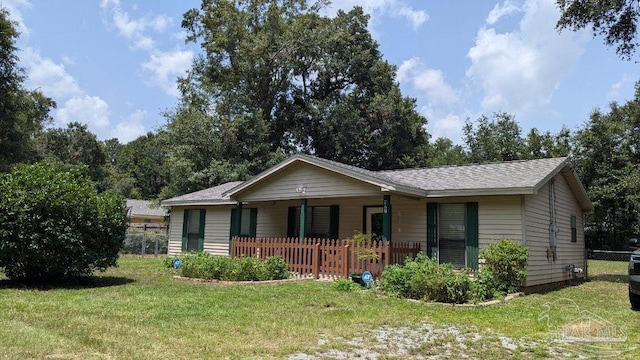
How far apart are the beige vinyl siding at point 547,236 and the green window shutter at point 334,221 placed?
6090mm

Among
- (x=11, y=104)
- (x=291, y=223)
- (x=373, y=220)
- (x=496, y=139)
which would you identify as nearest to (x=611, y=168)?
(x=496, y=139)

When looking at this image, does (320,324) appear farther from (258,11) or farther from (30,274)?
(258,11)

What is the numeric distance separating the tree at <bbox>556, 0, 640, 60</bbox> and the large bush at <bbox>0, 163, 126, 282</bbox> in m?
15.3

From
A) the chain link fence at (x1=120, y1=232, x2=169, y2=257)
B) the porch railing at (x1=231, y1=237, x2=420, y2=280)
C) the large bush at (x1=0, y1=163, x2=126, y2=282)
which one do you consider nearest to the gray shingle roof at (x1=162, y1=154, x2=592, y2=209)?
the porch railing at (x1=231, y1=237, x2=420, y2=280)

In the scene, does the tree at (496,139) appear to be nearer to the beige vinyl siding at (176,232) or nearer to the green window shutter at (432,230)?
the green window shutter at (432,230)

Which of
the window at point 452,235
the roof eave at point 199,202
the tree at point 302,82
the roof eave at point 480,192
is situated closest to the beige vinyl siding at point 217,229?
the roof eave at point 199,202

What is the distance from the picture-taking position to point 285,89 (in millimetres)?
33156

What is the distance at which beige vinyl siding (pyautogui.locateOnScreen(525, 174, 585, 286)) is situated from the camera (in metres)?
11.1

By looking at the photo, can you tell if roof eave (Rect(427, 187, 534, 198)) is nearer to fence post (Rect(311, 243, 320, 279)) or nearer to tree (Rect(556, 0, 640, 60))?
fence post (Rect(311, 243, 320, 279))

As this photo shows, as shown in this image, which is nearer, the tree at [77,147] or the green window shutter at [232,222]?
the green window shutter at [232,222]

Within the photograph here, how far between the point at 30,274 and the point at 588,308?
11.9m

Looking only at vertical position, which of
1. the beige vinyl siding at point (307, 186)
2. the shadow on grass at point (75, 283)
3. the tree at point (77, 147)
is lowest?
the shadow on grass at point (75, 283)

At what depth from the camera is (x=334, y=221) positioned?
598 inches

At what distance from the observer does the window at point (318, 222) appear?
15.2 m
